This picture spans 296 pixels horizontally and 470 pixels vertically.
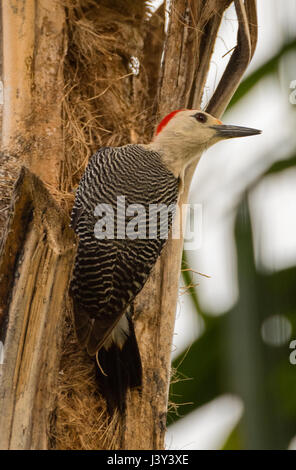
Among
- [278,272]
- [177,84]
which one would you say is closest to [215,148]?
[177,84]

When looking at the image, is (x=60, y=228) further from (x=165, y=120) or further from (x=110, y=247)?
(x=165, y=120)

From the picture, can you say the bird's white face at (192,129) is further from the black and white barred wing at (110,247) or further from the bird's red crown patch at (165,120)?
the black and white barred wing at (110,247)

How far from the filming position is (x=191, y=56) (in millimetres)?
3764

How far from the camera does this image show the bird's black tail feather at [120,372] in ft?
10.9

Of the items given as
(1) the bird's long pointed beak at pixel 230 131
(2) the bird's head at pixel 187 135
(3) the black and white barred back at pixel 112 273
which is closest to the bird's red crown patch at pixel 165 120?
(2) the bird's head at pixel 187 135

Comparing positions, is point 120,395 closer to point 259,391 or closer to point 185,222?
point 259,391

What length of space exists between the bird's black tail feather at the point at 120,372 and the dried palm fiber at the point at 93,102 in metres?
0.06

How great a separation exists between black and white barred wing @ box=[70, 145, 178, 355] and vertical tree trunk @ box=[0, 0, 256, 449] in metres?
0.15

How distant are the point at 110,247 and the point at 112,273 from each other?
120 millimetres

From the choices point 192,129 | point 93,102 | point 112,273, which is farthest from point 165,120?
point 112,273

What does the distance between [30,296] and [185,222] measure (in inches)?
43.6

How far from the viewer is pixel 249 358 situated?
3418 mm

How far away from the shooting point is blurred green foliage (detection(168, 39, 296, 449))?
3314mm

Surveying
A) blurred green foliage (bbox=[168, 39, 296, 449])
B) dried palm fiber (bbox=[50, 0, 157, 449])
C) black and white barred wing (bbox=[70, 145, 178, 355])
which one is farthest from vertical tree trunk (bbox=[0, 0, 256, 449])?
blurred green foliage (bbox=[168, 39, 296, 449])
